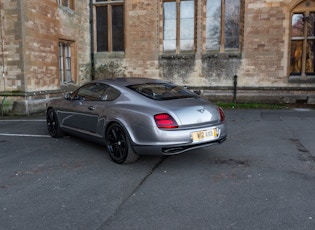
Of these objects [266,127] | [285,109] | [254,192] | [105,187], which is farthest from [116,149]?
[285,109]

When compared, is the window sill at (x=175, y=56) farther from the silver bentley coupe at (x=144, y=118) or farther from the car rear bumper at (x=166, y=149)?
the car rear bumper at (x=166, y=149)

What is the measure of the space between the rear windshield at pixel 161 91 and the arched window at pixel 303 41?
9892mm

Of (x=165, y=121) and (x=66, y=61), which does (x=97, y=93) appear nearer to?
(x=165, y=121)

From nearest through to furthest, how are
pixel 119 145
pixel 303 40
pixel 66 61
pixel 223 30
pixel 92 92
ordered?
pixel 119 145 → pixel 92 92 → pixel 303 40 → pixel 66 61 → pixel 223 30

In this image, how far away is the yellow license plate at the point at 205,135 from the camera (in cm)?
494

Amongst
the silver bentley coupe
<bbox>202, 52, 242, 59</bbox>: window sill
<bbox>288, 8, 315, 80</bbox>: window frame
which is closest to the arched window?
<bbox>288, 8, 315, 80</bbox>: window frame

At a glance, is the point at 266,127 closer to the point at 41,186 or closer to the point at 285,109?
the point at 285,109

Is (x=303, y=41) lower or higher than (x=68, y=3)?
lower

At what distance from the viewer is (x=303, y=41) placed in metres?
13.9

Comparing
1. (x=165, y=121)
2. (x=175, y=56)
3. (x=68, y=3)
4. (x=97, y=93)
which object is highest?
(x=68, y=3)

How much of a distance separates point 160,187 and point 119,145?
1327 millimetres

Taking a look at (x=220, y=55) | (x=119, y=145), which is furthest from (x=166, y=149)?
(x=220, y=55)

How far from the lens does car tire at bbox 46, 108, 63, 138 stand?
7273 mm

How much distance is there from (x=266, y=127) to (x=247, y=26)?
6.59 metres
